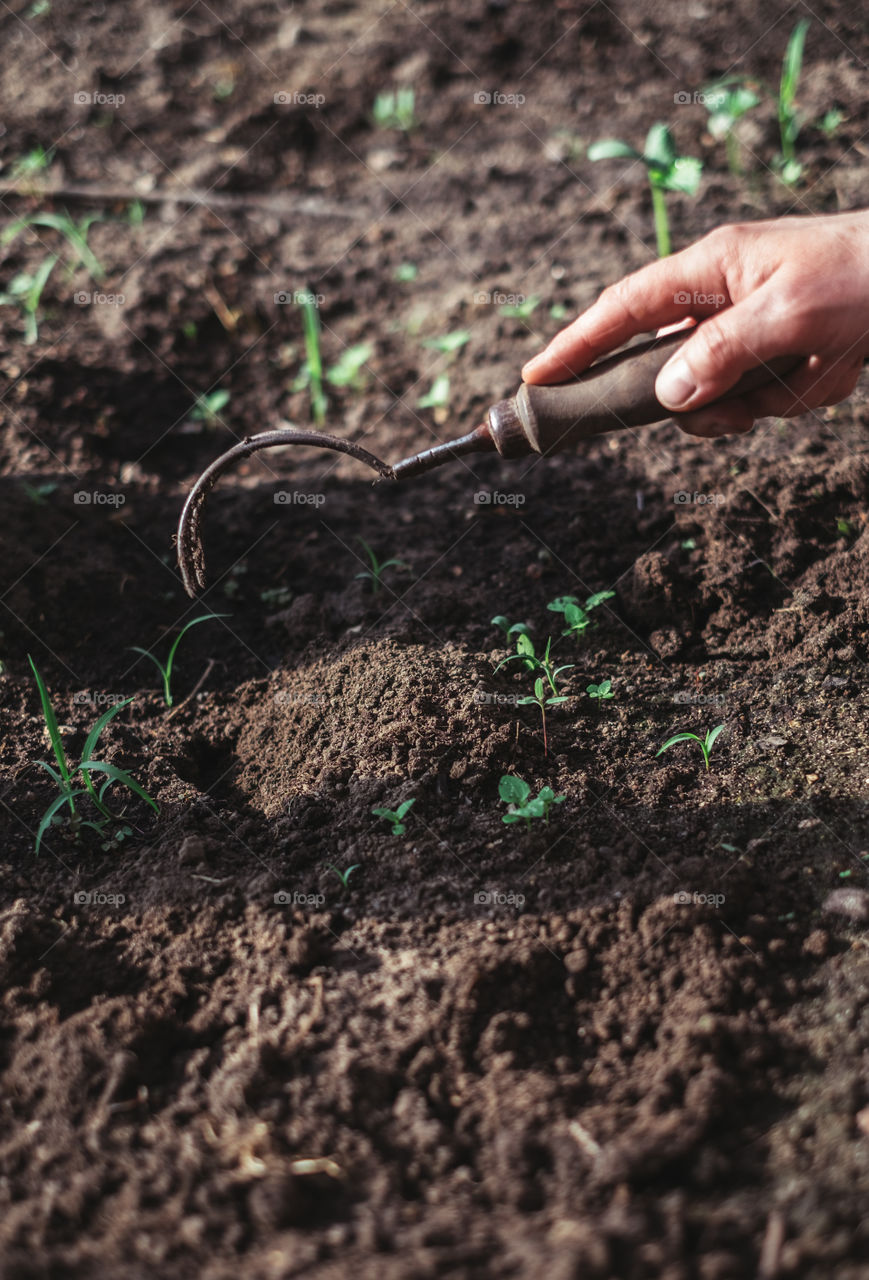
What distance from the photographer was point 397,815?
1.92 m

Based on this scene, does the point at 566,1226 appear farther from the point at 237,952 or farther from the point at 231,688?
the point at 231,688

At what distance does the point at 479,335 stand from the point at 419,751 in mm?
1882

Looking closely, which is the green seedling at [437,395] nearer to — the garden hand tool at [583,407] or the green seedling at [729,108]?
the garden hand tool at [583,407]

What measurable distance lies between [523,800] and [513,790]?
0.09 feet

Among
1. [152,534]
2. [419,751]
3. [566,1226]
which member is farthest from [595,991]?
[152,534]

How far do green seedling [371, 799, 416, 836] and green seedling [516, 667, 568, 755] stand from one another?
1.11ft

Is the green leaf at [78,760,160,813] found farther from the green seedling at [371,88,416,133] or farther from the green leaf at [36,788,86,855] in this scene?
the green seedling at [371,88,416,133]

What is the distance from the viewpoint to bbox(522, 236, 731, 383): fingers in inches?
83.1

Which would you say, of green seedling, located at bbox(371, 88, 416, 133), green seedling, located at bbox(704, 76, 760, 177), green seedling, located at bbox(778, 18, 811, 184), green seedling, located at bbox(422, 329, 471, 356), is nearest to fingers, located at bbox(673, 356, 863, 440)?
green seedling, located at bbox(422, 329, 471, 356)

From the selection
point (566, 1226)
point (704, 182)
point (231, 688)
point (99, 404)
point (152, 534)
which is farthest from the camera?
point (704, 182)

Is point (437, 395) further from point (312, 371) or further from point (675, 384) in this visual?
point (675, 384)

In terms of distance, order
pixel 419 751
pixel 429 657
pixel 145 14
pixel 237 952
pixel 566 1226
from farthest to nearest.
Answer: pixel 145 14 → pixel 429 657 → pixel 419 751 → pixel 237 952 → pixel 566 1226

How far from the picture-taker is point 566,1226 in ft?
4.43

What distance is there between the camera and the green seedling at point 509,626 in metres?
2.28
